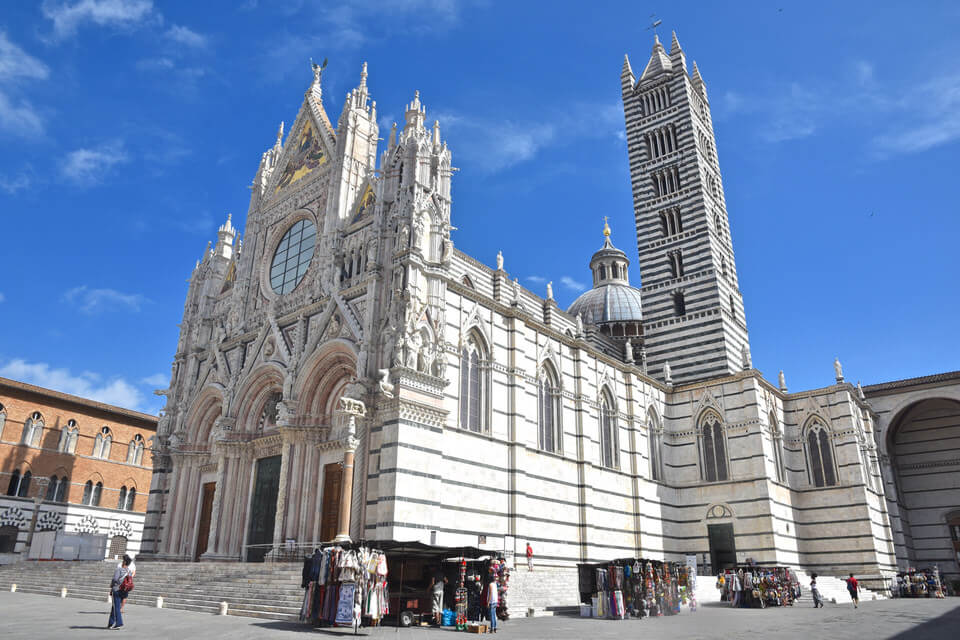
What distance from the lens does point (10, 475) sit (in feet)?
105

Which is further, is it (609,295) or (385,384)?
(609,295)

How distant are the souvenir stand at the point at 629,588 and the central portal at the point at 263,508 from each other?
35.8ft

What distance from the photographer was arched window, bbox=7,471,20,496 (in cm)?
3212

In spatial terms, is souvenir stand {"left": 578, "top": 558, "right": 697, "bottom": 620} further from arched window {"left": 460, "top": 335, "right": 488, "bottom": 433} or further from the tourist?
arched window {"left": 460, "top": 335, "right": 488, "bottom": 433}

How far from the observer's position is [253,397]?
25.5 meters

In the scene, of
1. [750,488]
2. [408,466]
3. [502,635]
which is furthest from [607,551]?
[502,635]

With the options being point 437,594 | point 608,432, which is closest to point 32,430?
point 608,432

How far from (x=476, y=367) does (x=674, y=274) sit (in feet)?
56.0

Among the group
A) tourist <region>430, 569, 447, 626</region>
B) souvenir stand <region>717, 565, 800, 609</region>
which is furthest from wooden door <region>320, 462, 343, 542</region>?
souvenir stand <region>717, 565, 800, 609</region>

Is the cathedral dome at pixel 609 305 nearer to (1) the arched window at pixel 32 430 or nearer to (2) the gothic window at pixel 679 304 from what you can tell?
(2) the gothic window at pixel 679 304

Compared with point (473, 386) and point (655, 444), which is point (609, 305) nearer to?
point (655, 444)

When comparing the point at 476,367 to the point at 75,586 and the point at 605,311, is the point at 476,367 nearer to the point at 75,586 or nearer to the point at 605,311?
the point at 75,586

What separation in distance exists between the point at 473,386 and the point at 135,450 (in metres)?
26.0

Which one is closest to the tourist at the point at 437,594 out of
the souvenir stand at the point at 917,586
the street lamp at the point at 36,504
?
the souvenir stand at the point at 917,586
